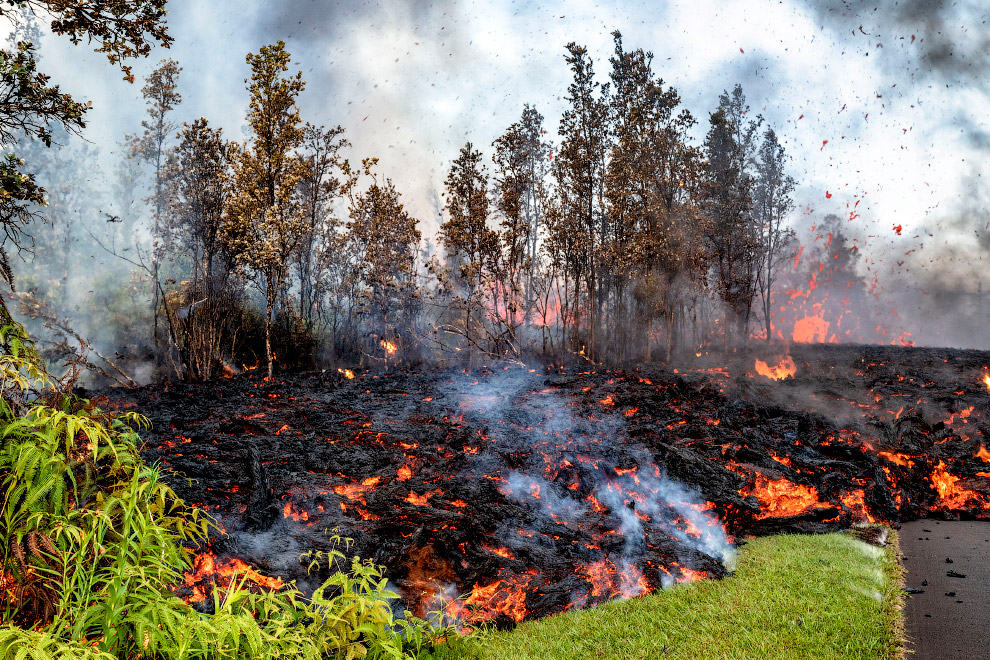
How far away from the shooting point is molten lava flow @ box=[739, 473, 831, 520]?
7.84m

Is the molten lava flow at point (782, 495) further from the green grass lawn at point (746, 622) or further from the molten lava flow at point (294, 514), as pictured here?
the molten lava flow at point (294, 514)

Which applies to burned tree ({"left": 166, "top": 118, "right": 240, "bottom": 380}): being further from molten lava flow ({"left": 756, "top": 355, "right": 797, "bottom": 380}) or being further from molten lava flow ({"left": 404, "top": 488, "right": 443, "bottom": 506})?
molten lava flow ({"left": 756, "top": 355, "right": 797, "bottom": 380})

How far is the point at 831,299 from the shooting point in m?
48.6

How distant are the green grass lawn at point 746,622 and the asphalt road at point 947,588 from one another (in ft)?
0.58

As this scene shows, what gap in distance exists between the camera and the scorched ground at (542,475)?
5488 millimetres

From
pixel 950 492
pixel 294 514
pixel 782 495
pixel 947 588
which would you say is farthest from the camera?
pixel 950 492

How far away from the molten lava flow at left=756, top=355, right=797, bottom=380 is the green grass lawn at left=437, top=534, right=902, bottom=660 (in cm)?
1593

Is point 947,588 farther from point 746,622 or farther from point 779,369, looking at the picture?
point 779,369

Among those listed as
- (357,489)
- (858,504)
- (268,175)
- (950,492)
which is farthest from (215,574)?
(268,175)

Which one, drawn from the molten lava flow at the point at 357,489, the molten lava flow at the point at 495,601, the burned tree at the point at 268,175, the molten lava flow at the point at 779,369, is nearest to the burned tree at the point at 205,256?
the burned tree at the point at 268,175

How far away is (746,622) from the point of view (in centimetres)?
463

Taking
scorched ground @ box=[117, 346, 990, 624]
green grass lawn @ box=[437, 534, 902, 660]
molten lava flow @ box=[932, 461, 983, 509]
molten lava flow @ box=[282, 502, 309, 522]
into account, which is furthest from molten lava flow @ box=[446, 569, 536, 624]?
molten lava flow @ box=[932, 461, 983, 509]

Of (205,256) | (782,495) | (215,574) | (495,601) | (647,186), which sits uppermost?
(647,186)

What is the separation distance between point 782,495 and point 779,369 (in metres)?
14.5
